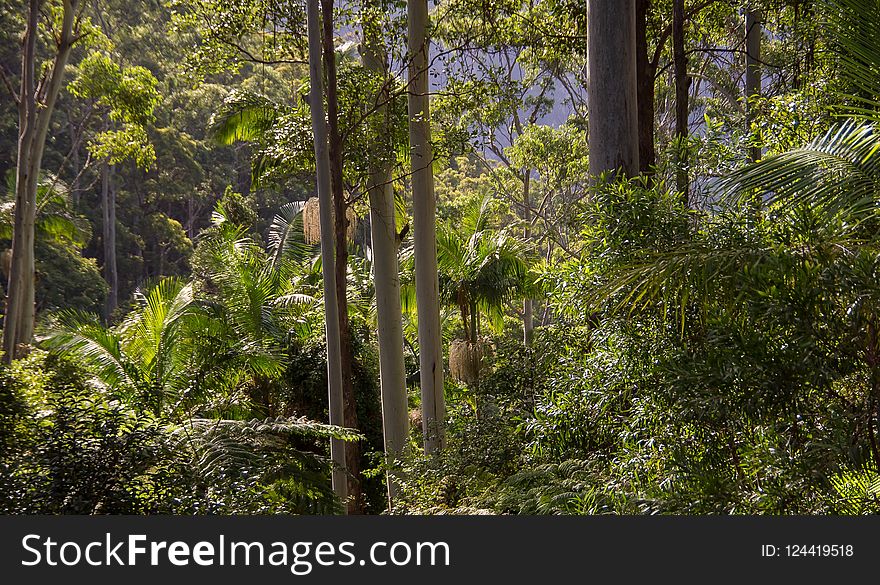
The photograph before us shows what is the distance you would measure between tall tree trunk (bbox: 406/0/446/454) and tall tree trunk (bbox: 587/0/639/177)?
3.87 m

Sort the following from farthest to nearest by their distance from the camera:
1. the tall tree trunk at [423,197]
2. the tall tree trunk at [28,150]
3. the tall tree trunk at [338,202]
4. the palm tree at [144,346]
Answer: the tall tree trunk at [28,150], the tall tree trunk at [423,197], the tall tree trunk at [338,202], the palm tree at [144,346]

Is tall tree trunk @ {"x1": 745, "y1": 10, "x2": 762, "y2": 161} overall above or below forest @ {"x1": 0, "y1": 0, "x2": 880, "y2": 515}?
above

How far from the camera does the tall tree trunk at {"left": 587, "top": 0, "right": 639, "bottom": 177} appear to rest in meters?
6.36

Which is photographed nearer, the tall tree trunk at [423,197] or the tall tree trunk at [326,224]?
the tall tree trunk at [326,224]

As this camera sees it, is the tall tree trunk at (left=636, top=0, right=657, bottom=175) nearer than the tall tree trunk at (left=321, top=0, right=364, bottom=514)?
Yes

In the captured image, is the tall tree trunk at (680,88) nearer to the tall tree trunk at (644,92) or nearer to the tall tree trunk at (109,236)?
the tall tree trunk at (644,92)

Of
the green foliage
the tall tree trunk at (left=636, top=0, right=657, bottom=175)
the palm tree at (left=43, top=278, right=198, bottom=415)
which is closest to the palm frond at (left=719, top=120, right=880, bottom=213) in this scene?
the tall tree trunk at (left=636, top=0, right=657, bottom=175)

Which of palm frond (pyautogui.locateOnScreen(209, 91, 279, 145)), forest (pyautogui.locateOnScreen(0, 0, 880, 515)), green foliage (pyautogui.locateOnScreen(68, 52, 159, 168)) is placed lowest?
forest (pyautogui.locateOnScreen(0, 0, 880, 515))

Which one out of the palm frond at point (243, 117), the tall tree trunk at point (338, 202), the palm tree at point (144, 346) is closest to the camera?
the palm tree at point (144, 346)

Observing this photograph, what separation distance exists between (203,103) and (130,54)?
10.5ft

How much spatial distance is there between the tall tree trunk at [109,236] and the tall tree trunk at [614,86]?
25.9 metres

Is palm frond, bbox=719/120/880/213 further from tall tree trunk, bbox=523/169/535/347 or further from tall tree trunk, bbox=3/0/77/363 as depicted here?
tall tree trunk, bbox=523/169/535/347

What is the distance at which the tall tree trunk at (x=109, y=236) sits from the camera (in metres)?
29.2

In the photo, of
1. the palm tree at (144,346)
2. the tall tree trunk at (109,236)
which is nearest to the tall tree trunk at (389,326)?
the palm tree at (144,346)
